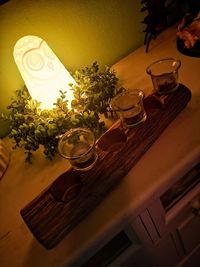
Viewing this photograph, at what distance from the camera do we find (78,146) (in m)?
0.73

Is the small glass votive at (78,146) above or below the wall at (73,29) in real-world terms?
below

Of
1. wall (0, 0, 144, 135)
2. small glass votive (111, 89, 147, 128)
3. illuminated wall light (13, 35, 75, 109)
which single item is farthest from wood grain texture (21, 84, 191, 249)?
wall (0, 0, 144, 135)

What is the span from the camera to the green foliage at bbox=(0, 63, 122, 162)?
0.77 m

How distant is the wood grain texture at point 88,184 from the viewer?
1.97 ft

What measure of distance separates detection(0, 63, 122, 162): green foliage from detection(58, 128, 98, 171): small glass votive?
0.05 metres

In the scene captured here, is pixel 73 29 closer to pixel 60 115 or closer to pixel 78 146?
pixel 60 115

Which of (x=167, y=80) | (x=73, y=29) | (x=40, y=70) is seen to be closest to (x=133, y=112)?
(x=167, y=80)

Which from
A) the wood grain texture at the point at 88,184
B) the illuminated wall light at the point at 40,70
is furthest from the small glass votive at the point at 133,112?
the illuminated wall light at the point at 40,70

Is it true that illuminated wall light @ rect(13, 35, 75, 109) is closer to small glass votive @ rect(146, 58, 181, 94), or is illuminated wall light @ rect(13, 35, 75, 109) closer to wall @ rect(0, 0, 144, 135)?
wall @ rect(0, 0, 144, 135)

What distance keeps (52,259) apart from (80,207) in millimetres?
119

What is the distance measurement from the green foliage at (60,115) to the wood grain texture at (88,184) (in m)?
0.10

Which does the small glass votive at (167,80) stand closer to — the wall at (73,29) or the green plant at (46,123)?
the green plant at (46,123)

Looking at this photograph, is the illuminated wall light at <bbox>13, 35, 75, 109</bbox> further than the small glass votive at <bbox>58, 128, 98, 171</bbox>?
Yes

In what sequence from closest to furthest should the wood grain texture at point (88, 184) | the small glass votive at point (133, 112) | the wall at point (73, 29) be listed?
the wood grain texture at point (88, 184), the small glass votive at point (133, 112), the wall at point (73, 29)
